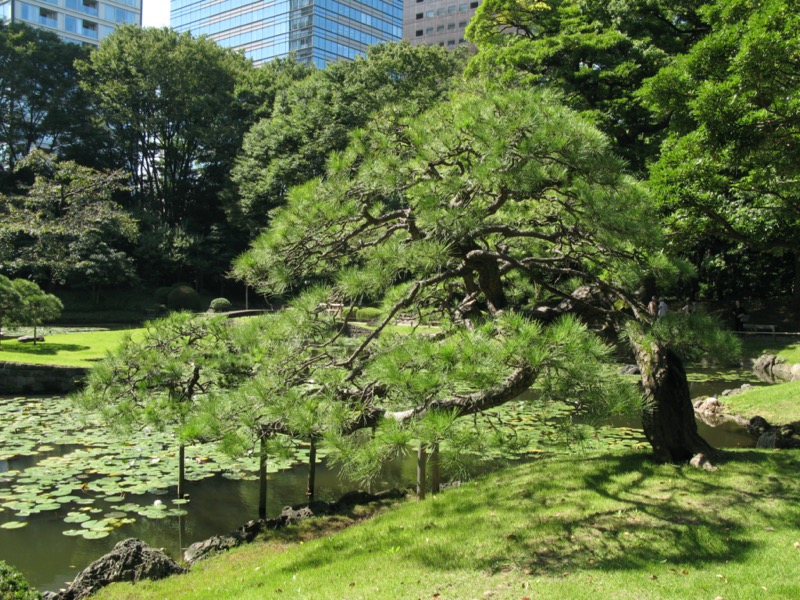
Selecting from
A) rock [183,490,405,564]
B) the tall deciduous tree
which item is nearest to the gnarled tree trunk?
rock [183,490,405,564]

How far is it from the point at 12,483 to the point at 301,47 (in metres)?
60.2

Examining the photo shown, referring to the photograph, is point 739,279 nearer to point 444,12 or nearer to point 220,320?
point 220,320

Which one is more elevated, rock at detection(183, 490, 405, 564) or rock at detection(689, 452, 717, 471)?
rock at detection(689, 452, 717, 471)

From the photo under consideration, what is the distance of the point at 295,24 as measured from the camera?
2370 inches

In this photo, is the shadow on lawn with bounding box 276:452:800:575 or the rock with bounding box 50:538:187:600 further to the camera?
the rock with bounding box 50:538:187:600

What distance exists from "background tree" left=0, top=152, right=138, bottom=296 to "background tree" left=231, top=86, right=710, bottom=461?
703 inches

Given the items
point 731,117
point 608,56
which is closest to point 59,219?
point 608,56

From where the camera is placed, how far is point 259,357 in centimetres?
491

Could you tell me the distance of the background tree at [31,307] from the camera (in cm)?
1470

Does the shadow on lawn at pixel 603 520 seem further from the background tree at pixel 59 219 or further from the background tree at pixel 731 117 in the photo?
the background tree at pixel 59 219

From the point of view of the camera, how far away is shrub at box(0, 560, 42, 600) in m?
3.37

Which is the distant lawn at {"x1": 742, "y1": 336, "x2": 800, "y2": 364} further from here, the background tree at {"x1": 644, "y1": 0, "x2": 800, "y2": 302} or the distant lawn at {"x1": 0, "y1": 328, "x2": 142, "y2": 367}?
the distant lawn at {"x1": 0, "y1": 328, "x2": 142, "y2": 367}

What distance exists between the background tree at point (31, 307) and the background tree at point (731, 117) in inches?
580

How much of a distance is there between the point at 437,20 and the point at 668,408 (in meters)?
70.6
